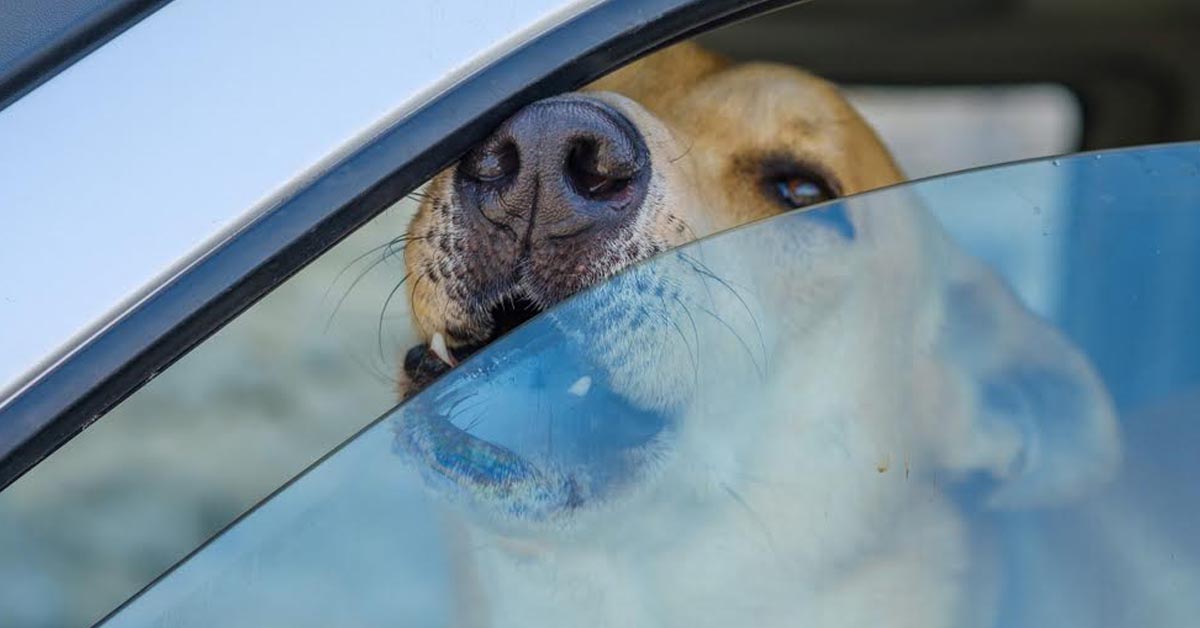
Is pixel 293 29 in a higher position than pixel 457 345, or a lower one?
higher

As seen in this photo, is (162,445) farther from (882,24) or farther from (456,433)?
(456,433)

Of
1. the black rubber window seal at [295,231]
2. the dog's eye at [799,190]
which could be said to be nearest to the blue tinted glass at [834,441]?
the black rubber window seal at [295,231]

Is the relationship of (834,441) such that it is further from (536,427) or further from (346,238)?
(346,238)

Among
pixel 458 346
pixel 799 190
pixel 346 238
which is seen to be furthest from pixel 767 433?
pixel 799 190

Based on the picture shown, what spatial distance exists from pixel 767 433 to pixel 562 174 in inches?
17.1

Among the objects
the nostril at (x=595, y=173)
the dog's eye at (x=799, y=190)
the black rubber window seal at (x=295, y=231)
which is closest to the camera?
the black rubber window seal at (x=295, y=231)

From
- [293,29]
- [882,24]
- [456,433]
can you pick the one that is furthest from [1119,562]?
[882,24]

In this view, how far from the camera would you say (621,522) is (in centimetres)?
116

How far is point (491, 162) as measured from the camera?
53.0 inches

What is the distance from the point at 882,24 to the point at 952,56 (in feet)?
0.83

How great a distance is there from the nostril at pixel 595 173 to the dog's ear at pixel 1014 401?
44cm

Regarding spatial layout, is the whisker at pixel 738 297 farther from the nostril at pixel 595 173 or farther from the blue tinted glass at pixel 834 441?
the nostril at pixel 595 173

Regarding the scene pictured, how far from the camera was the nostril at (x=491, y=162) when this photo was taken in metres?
1.25

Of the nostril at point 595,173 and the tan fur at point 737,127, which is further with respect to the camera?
the tan fur at point 737,127
